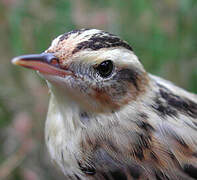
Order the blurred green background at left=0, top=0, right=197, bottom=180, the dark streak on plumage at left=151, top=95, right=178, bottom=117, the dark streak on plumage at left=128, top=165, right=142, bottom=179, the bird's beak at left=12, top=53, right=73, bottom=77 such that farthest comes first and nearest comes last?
the blurred green background at left=0, top=0, right=197, bottom=180 → the dark streak on plumage at left=151, top=95, right=178, bottom=117 → the dark streak on plumage at left=128, top=165, right=142, bottom=179 → the bird's beak at left=12, top=53, right=73, bottom=77

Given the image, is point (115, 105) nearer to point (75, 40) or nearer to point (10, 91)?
point (75, 40)

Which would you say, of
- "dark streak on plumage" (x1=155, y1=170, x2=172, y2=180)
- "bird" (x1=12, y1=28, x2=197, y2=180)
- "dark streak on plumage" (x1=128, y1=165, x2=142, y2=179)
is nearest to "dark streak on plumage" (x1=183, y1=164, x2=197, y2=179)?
"bird" (x1=12, y1=28, x2=197, y2=180)

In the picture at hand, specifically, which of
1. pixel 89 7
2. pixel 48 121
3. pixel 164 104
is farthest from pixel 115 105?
pixel 89 7

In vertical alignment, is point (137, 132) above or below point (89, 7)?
below

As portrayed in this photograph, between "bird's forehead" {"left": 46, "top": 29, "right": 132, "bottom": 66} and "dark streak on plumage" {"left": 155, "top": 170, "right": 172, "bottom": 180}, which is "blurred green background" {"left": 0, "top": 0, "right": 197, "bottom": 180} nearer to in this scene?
"bird's forehead" {"left": 46, "top": 29, "right": 132, "bottom": 66}

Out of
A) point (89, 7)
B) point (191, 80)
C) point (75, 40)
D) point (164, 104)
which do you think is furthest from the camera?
point (89, 7)

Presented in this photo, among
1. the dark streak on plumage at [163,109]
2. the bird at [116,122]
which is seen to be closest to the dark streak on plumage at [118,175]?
the bird at [116,122]

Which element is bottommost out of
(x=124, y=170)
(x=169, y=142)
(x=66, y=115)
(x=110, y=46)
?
(x=124, y=170)
